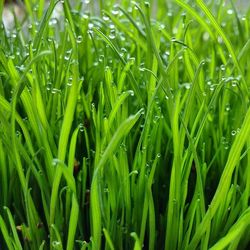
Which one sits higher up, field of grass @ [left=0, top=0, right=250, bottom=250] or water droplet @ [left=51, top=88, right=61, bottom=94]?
water droplet @ [left=51, top=88, right=61, bottom=94]

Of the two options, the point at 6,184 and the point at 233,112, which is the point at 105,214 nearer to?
the point at 6,184

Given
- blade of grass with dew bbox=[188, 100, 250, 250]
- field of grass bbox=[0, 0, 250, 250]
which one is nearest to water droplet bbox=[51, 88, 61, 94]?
field of grass bbox=[0, 0, 250, 250]

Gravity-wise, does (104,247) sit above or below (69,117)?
below

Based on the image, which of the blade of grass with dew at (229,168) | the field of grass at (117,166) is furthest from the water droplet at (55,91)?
the blade of grass with dew at (229,168)

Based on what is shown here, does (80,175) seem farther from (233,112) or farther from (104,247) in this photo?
(233,112)

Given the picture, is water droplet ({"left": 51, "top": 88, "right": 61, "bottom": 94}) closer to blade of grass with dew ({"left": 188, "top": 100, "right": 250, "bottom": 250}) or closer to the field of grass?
the field of grass

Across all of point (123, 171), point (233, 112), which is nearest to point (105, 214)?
point (123, 171)

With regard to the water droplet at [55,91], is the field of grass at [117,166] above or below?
below

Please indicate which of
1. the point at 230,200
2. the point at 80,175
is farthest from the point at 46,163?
the point at 230,200

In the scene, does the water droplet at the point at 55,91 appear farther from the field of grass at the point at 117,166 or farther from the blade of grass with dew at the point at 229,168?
the blade of grass with dew at the point at 229,168

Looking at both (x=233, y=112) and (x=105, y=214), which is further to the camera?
(x=233, y=112)
